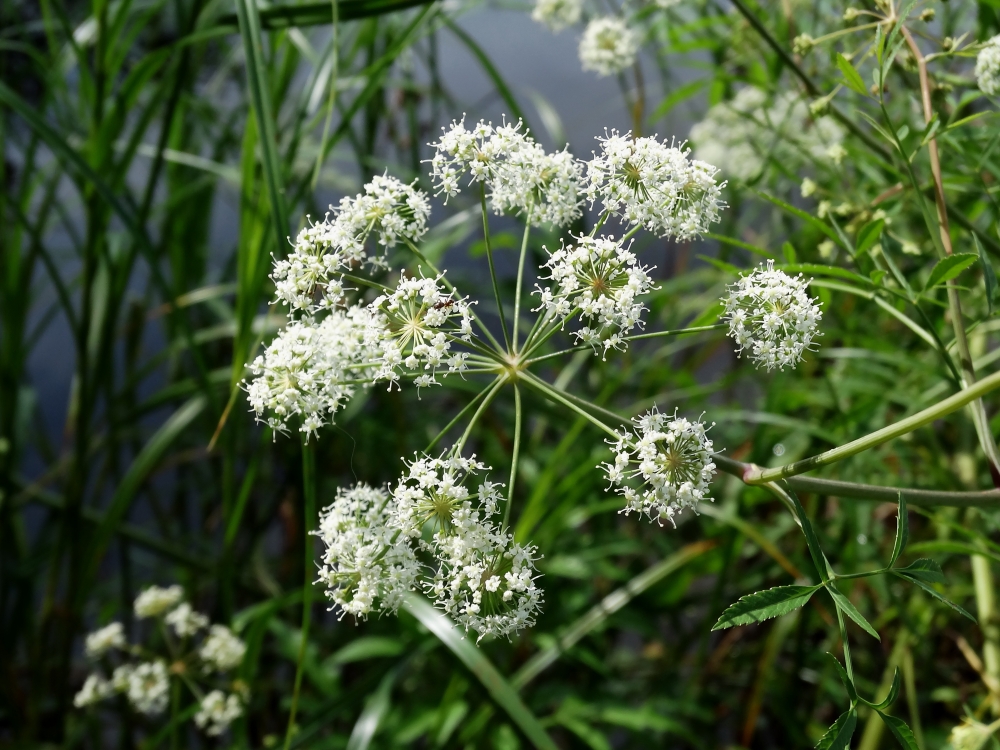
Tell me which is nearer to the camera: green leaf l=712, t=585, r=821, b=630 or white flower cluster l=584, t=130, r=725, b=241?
green leaf l=712, t=585, r=821, b=630

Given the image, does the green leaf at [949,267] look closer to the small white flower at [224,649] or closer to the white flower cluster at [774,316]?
the white flower cluster at [774,316]

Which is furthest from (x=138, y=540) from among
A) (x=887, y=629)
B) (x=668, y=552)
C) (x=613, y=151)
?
(x=887, y=629)

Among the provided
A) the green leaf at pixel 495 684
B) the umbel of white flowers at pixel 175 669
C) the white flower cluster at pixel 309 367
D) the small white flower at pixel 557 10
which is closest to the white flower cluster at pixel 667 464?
the white flower cluster at pixel 309 367

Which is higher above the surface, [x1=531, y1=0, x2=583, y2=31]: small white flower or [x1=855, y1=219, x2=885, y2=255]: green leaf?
[x1=531, y1=0, x2=583, y2=31]: small white flower

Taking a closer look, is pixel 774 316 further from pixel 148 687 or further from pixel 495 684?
pixel 148 687

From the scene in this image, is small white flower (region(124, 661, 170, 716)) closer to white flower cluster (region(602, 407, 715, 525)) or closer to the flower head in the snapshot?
the flower head

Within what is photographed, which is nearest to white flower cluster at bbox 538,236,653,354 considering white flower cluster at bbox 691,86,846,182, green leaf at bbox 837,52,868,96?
green leaf at bbox 837,52,868,96

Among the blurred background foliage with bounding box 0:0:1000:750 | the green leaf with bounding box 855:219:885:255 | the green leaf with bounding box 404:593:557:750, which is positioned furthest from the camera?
the blurred background foliage with bounding box 0:0:1000:750
